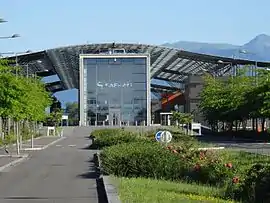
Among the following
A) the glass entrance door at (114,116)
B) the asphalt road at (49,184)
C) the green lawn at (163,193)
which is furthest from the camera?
the glass entrance door at (114,116)

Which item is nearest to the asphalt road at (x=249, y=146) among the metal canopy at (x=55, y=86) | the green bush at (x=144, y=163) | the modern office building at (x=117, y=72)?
the green bush at (x=144, y=163)

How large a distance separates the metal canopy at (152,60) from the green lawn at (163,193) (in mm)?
73576

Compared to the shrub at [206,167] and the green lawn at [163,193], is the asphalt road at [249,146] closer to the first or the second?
the shrub at [206,167]

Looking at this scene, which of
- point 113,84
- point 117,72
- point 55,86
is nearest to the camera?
point 117,72

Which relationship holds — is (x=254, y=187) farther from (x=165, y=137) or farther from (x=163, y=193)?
(x=165, y=137)

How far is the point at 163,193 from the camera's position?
14.4 metres

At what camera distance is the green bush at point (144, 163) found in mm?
20719

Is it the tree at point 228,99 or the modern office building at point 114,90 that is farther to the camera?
the modern office building at point 114,90

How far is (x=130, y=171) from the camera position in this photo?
71.4ft

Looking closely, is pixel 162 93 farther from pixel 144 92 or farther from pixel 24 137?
pixel 24 137

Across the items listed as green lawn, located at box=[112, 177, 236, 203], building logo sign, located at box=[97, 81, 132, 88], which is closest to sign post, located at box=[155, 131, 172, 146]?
green lawn, located at box=[112, 177, 236, 203]

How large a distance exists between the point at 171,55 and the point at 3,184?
81522mm

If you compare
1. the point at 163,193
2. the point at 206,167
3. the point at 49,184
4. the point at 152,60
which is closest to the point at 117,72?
the point at 152,60

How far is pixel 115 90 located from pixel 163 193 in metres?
86.4
